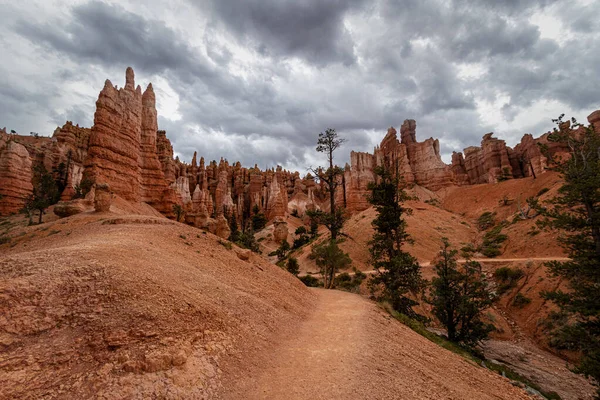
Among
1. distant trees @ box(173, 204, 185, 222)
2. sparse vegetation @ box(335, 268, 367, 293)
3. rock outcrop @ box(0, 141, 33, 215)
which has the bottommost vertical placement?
sparse vegetation @ box(335, 268, 367, 293)

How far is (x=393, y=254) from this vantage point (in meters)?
17.4

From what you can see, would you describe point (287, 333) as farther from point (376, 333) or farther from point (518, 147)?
point (518, 147)

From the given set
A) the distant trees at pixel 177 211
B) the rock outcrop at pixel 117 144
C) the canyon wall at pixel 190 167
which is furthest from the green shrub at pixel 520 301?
the rock outcrop at pixel 117 144

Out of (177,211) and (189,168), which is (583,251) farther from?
(189,168)

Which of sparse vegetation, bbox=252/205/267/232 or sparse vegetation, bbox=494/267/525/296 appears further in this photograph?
sparse vegetation, bbox=252/205/267/232

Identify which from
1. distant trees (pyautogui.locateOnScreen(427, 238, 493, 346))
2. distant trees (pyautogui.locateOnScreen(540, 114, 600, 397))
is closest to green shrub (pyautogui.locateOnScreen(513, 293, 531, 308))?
distant trees (pyautogui.locateOnScreen(427, 238, 493, 346))

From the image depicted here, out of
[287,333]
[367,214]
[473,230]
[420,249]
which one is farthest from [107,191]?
[473,230]

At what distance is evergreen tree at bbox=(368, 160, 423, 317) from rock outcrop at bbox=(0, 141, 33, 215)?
138 ft

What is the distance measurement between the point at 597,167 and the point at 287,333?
15.2m

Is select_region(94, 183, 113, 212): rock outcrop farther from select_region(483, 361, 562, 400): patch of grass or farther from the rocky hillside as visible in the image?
select_region(483, 361, 562, 400): patch of grass

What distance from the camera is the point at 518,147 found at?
65000mm

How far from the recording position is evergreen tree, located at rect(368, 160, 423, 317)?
16.1 metres

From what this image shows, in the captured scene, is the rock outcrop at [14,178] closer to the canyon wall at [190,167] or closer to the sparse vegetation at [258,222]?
→ the canyon wall at [190,167]

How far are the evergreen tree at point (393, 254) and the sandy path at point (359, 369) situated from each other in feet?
18.5
